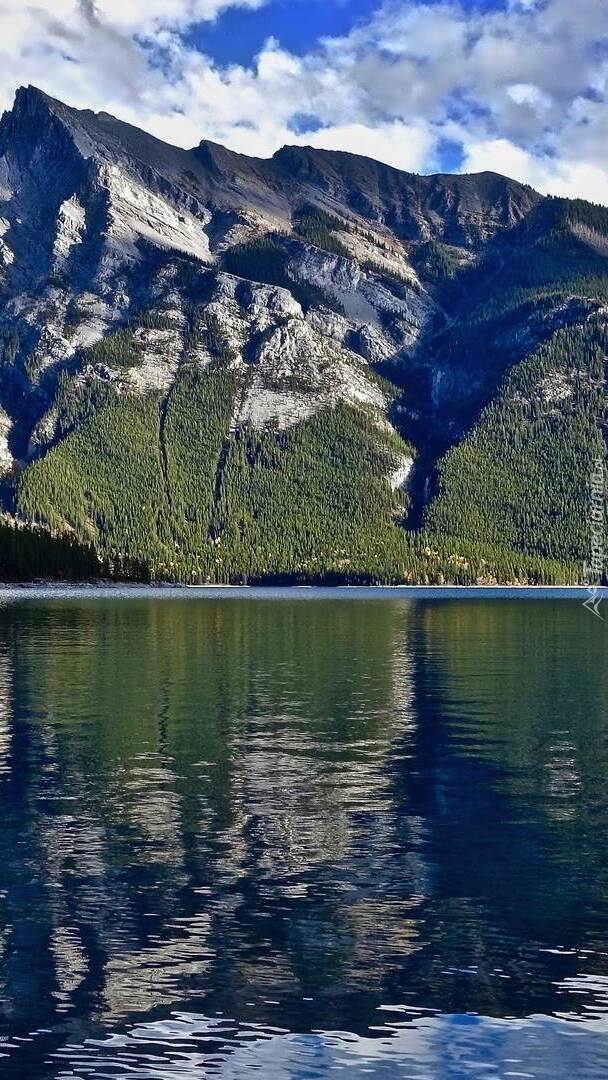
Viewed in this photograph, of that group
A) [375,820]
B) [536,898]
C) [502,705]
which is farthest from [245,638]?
[536,898]

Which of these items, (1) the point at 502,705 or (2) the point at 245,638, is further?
(2) the point at 245,638

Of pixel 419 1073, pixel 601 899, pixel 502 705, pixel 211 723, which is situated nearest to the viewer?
pixel 419 1073

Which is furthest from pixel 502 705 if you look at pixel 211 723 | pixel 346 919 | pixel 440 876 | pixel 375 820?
pixel 346 919

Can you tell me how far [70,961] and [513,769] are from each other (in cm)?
2967

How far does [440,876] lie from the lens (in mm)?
35812

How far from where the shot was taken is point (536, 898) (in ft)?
110

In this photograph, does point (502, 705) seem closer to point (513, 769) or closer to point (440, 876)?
point (513, 769)

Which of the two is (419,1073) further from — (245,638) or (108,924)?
(245,638)

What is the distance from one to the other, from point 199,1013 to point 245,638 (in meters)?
112

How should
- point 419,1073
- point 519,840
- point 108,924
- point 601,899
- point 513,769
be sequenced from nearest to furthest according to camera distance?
point 419,1073
point 108,924
point 601,899
point 519,840
point 513,769

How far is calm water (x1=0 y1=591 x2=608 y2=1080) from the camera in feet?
79.2

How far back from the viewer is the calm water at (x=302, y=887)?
24.1 metres

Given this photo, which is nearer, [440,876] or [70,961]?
[70,961]

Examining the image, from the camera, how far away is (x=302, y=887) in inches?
1346
